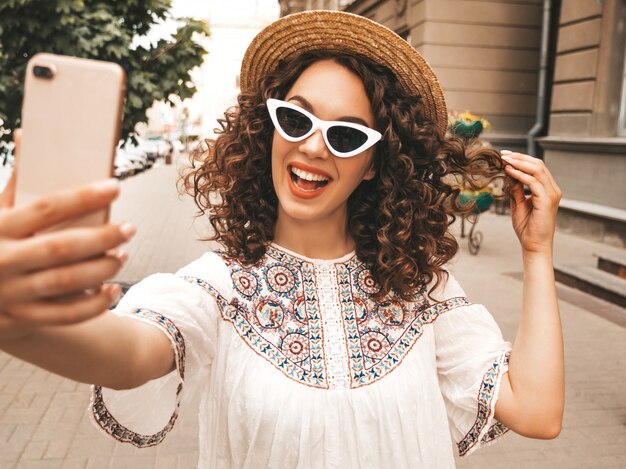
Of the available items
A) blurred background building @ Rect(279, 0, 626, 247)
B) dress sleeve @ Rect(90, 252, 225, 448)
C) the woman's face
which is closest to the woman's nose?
the woman's face

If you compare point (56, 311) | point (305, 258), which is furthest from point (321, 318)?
point (56, 311)

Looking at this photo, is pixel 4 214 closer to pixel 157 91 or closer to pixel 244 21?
pixel 157 91

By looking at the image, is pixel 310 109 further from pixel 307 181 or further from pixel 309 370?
pixel 309 370

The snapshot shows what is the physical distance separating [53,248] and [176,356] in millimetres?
743

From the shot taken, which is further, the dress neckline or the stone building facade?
the stone building facade

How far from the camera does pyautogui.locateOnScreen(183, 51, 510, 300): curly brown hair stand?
1715 millimetres

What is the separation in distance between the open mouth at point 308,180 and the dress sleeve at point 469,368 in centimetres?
48

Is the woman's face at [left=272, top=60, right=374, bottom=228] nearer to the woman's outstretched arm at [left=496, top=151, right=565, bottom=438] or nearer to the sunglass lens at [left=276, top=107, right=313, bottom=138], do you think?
the sunglass lens at [left=276, top=107, right=313, bottom=138]

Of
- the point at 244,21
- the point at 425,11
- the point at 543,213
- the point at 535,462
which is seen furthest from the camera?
the point at 244,21

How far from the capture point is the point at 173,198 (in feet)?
56.2

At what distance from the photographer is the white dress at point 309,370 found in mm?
1443

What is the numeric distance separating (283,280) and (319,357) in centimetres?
24

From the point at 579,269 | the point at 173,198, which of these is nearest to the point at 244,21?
the point at 173,198

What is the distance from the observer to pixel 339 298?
5.49 ft
